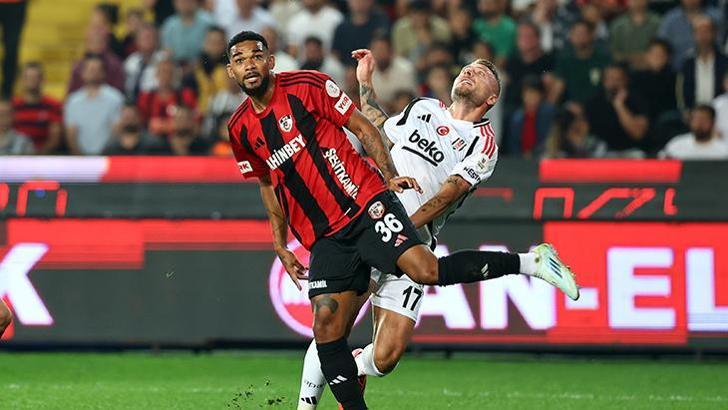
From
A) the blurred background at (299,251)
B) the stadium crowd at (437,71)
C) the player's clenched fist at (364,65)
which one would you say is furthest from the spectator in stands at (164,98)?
the player's clenched fist at (364,65)

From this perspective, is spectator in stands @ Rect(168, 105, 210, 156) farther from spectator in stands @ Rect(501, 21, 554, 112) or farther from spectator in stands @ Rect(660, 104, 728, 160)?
spectator in stands @ Rect(660, 104, 728, 160)

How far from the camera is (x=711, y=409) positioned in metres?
9.58

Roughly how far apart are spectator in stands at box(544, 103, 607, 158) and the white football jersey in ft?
18.3

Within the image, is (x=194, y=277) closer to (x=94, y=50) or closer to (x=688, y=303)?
(x=688, y=303)

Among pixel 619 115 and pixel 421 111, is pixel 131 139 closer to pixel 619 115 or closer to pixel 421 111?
pixel 619 115

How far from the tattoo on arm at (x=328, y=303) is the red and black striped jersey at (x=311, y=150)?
0.33 m

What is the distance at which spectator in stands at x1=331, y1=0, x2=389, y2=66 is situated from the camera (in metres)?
16.4

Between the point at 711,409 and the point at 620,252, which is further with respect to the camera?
the point at 620,252

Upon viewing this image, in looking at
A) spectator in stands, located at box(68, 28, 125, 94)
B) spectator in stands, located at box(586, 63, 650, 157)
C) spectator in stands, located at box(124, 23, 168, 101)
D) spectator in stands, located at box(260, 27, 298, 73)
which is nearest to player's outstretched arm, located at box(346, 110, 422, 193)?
spectator in stands, located at box(586, 63, 650, 157)

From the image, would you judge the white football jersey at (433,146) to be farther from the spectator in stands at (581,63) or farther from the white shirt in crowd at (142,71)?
the white shirt in crowd at (142,71)

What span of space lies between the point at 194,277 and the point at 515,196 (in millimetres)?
2770

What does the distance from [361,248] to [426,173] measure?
3.66 feet

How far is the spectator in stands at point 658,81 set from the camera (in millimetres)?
15273

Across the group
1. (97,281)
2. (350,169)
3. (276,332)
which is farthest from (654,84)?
(350,169)
